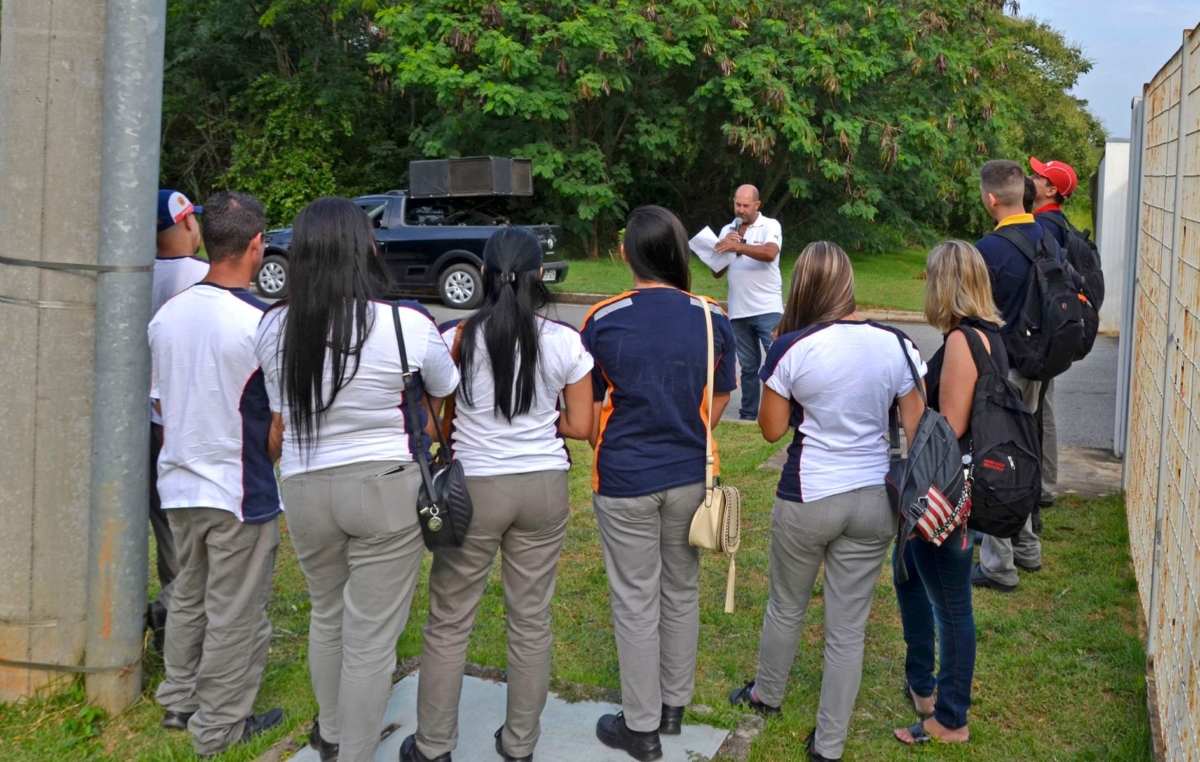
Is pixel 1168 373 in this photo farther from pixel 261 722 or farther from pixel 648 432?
pixel 261 722

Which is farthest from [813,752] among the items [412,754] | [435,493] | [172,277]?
[172,277]

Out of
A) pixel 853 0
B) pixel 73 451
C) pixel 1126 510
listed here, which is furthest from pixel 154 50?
pixel 853 0

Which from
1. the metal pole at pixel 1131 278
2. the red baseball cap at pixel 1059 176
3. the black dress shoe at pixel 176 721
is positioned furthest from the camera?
the metal pole at pixel 1131 278

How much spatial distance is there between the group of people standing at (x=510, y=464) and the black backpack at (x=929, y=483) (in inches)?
3.1

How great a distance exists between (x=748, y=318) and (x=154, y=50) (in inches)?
216

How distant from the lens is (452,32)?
20.8 meters

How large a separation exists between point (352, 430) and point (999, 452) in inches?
80.3

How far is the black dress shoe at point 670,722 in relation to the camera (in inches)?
153

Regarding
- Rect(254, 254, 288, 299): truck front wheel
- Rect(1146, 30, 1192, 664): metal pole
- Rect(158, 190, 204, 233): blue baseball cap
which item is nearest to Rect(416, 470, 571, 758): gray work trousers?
Rect(158, 190, 204, 233): blue baseball cap

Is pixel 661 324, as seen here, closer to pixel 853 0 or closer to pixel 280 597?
pixel 280 597

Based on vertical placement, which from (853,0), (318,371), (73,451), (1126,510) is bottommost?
(1126,510)

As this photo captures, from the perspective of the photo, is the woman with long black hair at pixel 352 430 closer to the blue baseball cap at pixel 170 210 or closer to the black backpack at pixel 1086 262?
the blue baseball cap at pixel 170 210

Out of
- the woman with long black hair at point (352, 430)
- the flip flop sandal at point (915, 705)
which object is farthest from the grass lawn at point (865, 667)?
the woman with long black hair at point (352, 430)

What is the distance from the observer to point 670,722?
389 centimetres
